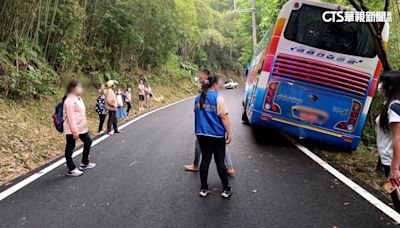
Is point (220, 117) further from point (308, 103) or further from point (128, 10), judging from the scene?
point (128, 10)

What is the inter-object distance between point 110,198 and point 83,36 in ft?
36.6

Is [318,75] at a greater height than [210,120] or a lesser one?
greater

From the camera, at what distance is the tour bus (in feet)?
22.4

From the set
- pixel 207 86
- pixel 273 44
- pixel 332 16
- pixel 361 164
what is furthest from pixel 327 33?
pixel 207 86

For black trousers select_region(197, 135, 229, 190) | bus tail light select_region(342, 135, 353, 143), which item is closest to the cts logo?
bus tail light select_region(342, 135, 353, 143)

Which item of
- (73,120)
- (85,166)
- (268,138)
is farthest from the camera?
(268,138)

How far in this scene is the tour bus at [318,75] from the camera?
6.81m

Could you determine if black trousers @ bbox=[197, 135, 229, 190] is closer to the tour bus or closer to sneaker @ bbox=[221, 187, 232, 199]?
sneaker @ bbox=[221, 187, 232, 199]

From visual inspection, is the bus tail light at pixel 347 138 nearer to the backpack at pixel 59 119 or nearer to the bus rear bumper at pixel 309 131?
the bus rear bumper at pixel 309 131

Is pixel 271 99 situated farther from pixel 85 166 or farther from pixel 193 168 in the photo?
pixel 85 166

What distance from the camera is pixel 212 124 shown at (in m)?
4.53

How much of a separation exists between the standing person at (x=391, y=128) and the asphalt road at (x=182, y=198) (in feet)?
3.22

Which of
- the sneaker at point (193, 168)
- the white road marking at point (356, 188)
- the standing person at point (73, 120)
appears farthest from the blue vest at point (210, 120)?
the standing person at point (73, 120)

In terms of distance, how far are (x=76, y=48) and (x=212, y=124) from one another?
32.6 feet
